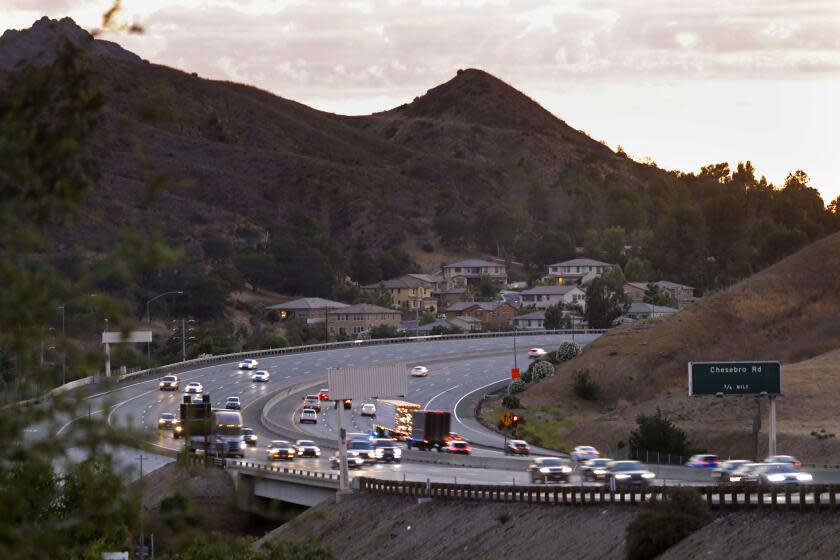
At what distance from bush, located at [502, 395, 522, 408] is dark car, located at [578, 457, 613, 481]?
48141mm

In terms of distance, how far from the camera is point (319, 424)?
10300cm

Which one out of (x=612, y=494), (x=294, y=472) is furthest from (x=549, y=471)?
(x=294, y=472)

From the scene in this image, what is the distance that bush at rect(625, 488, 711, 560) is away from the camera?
44.8 meters

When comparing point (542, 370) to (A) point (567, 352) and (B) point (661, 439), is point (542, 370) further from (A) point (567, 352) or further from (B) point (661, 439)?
(B) point (661, 439)

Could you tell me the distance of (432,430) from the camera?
266 ft

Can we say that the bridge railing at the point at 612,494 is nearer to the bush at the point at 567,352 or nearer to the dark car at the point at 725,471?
the dark car at the point at 725,471

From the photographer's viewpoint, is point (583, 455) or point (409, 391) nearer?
point (583, 455)

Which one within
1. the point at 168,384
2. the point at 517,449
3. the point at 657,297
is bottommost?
the point at 517,449

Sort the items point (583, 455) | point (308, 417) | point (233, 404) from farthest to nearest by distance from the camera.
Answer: point (233, 404) < point (308, 417) < point (583, 455)

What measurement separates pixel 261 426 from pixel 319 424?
3.90 metres

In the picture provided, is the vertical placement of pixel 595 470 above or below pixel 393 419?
above

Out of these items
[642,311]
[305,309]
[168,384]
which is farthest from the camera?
[305,309]

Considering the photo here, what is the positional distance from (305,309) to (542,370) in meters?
72.5

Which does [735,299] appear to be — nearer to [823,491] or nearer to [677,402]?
[677,402]
